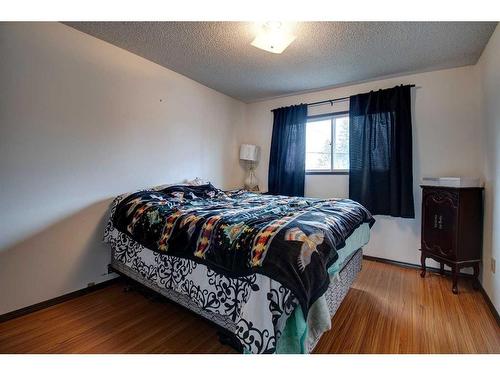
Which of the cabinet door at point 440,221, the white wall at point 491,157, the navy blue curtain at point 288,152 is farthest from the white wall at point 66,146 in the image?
the white wall at point 491,157

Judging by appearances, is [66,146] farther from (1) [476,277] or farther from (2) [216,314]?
(1) [476,277]

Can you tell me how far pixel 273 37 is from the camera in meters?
1.88

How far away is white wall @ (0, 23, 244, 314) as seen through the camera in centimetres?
173

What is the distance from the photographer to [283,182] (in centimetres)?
363

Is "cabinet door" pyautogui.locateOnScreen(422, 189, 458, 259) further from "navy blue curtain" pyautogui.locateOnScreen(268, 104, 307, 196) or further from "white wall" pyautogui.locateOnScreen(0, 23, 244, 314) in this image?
"white wall" pyautogui.locateOnScreen(0, 23, 244, 314)

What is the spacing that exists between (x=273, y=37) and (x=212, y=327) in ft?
7.34

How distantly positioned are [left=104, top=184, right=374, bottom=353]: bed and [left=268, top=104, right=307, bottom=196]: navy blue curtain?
1.45m

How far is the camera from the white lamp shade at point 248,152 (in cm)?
383

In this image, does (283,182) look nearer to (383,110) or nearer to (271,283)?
(383,110)


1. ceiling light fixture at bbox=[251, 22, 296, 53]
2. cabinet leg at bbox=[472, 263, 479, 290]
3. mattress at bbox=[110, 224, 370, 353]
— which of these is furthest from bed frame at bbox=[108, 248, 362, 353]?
ceiling light fixture at bbox=[251, 22, 296, 53]

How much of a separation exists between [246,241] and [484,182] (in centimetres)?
254

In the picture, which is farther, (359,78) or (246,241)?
(359,78)

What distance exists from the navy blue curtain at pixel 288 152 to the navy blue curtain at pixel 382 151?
69 cm
